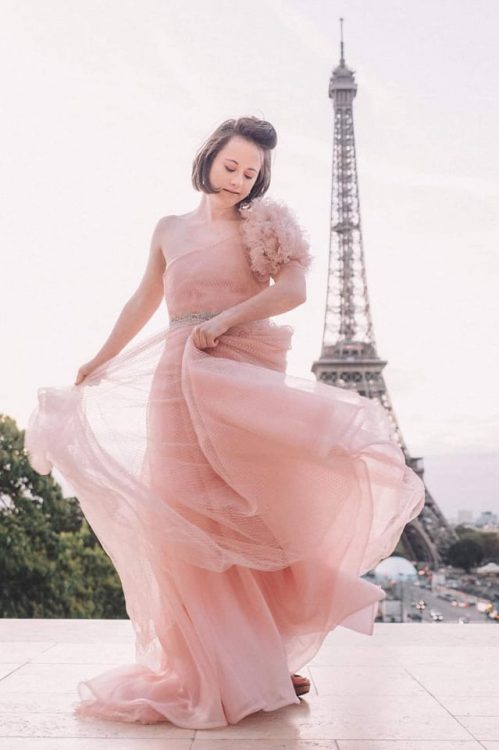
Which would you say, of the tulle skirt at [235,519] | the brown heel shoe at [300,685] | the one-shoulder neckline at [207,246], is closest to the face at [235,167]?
the one-shoulder neckline at [207,246]

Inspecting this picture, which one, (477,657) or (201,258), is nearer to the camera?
(201,258)

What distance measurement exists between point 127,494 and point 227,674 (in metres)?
0.70

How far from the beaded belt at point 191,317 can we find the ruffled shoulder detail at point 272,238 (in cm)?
24

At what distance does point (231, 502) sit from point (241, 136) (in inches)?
54.1

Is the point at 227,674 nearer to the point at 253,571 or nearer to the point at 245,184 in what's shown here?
the point at 253,571

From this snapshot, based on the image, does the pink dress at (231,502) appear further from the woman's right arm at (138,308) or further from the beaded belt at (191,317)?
the woman's right arm at (138,308)

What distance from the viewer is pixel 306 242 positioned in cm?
379

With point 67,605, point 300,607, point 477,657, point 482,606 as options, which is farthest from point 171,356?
point 482,606

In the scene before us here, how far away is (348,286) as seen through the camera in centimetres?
4316

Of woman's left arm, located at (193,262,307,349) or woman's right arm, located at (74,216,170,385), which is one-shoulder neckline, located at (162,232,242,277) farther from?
woman's left arm, located at (193,262,307,349)

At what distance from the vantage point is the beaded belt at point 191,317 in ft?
12.3

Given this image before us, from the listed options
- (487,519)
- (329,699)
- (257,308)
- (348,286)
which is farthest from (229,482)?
(487,519)

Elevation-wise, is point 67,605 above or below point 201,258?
below

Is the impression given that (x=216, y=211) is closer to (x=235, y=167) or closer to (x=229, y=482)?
(x=235, y=167)
